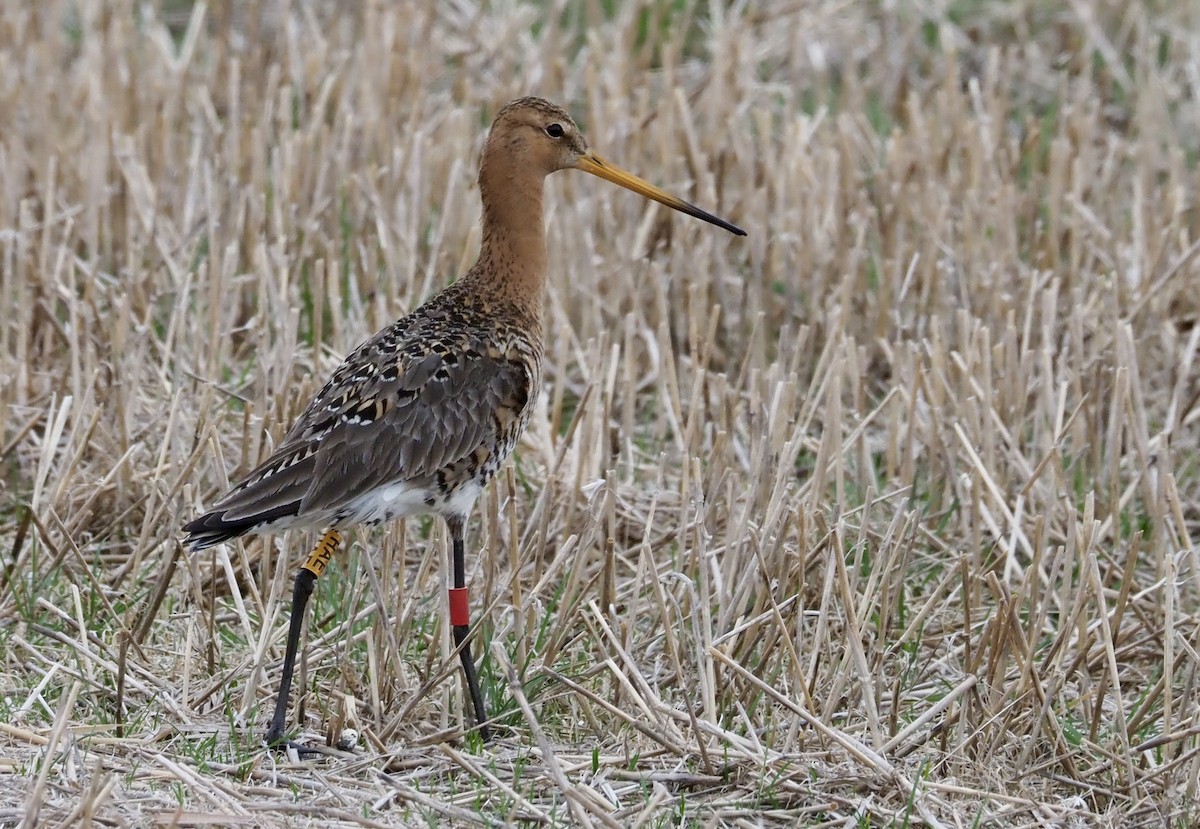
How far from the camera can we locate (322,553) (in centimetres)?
417

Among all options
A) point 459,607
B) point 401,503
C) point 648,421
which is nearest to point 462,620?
point 459,607

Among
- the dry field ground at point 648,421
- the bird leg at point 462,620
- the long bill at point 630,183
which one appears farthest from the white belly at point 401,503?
the long bill at point 630,183

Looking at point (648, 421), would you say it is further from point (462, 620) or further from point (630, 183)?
point (462, 620)

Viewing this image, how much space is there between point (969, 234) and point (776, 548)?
8.70ft

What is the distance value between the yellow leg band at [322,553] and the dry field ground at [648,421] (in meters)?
0.16

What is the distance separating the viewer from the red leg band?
4.24m

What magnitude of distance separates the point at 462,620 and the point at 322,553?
0.36m

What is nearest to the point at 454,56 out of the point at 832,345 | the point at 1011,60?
the point at 1011,60

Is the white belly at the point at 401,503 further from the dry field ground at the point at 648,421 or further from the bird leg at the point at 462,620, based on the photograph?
the dry field ground at the point at 648,421

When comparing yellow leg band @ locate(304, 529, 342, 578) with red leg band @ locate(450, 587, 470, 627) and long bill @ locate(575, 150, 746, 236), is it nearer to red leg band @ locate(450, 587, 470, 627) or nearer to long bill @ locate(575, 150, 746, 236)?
red leg band @ locate(450, 587, 470, 627)

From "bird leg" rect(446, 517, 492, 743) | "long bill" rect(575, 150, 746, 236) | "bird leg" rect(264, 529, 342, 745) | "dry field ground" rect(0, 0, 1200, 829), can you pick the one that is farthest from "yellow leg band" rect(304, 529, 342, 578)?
"long bill" rect(575, 150, 746, 236)

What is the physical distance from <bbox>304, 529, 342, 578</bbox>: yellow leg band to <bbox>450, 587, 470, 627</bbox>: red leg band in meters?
0.29

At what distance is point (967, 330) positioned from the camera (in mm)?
5496

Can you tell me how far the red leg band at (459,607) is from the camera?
424 cm
